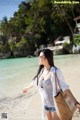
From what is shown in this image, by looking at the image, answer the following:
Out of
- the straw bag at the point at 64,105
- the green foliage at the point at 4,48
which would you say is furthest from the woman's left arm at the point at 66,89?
the green foliage at the point at 4,48

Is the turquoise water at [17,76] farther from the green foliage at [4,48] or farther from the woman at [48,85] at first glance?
the green foliage at [4,48]

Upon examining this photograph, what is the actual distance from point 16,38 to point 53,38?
21.4 feet

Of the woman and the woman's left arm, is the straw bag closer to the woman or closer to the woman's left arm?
the woman's left arm

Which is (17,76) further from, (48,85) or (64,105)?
(64,105)

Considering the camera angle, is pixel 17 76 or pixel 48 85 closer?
pixel 48 85

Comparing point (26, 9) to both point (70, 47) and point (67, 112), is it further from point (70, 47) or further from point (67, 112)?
point (67, 112)

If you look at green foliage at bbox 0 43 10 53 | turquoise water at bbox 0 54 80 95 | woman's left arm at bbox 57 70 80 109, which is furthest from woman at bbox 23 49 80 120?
green foliage at bbox 0 43 10 53

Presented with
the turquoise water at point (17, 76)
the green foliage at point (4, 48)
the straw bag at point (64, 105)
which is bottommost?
the green foliage at point (4, 48)

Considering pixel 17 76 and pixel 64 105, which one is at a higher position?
pixel 64 105

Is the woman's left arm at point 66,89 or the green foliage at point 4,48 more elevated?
the woman's left arm at point 66,89

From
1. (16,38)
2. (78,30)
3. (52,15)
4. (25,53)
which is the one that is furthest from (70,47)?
(16,38)

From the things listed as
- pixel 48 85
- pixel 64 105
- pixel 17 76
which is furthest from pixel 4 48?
pixel 64 105

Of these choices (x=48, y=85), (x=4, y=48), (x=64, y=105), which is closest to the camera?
(x=64, y=105)

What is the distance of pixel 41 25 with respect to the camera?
4291 cm
